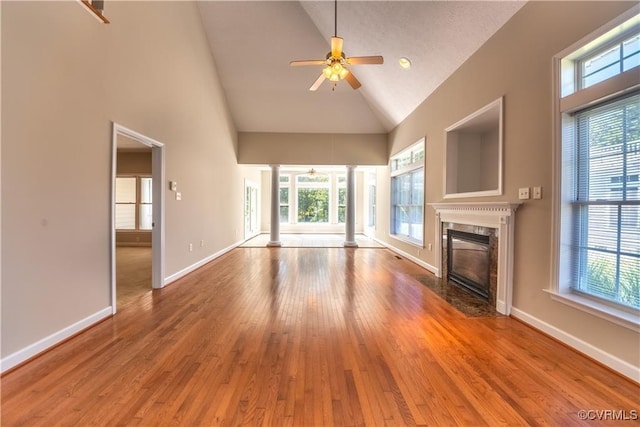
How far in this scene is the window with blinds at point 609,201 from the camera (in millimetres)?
2070

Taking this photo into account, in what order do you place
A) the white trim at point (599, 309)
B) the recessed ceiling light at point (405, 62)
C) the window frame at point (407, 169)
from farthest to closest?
the window frame at point (407, 169), the recessed ceiling light at point (405, 62), the white trim at point (599, 309)

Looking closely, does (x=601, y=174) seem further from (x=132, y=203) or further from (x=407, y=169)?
Result: (x=132, y=203)

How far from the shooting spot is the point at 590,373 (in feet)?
6.70

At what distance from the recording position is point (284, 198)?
12227 millimetres

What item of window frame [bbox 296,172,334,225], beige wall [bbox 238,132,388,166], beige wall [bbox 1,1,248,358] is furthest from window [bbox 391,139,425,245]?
window frame [bbox 296,172,334,225]

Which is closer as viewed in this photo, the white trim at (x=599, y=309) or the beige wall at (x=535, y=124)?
the white trim at (x=599, y=309)

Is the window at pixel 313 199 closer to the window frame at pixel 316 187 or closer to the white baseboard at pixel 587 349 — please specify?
the window frame at pixel 316 187

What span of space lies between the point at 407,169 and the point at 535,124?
3.78 meters

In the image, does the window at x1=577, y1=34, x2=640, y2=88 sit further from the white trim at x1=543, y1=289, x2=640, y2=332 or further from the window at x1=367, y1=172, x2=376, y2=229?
the window at x1=367, y1=172, x2=376, y2=229

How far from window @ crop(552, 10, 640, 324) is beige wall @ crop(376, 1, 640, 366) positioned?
12cm

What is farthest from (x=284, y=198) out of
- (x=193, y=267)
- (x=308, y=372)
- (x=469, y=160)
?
(x=308, y=372)

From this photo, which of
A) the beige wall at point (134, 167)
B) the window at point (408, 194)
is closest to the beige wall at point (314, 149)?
the window at point (408, 194)

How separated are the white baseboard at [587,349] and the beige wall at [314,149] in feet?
19.1

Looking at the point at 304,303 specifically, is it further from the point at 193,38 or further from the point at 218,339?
the point at 193,38
